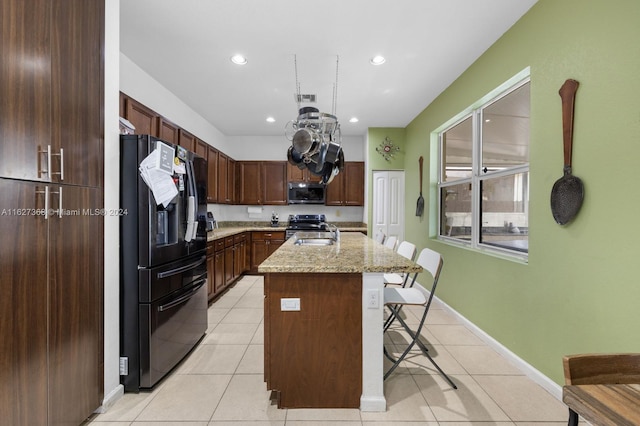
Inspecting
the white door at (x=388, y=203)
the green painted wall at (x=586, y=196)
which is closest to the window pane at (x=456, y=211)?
the green painted wall at (x=586, y=196)

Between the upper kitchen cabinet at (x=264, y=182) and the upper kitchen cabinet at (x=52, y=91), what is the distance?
149 inches

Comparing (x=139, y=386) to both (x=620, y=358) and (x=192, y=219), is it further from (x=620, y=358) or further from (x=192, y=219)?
(x=620, y=358)

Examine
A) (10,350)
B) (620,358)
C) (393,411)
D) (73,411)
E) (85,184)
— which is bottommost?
(393,411)

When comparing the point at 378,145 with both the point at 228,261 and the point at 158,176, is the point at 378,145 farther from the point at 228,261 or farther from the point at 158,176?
the point at 158,176

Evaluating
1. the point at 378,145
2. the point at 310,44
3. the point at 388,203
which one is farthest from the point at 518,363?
the point at 378,145

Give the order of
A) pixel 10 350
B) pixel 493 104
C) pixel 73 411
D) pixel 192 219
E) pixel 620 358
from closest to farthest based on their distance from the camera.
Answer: pixel 620 358, pixel 10 350, pixel 73 411, pixel 192 219, pixel 493 104

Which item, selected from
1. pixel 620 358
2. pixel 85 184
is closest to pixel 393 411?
pixel 620 358

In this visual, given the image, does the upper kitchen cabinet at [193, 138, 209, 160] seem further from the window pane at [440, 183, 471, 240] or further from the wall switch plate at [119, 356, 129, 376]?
the window pane at [440, 183, 471, 240]

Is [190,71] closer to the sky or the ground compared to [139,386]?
closer to the sky

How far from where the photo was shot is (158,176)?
1.93 meters

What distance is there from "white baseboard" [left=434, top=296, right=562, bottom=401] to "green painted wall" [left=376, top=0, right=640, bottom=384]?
0.16ft

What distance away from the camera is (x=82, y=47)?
1.56 meters

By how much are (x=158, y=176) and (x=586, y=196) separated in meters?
2.69

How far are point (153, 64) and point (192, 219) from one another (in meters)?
1.81
